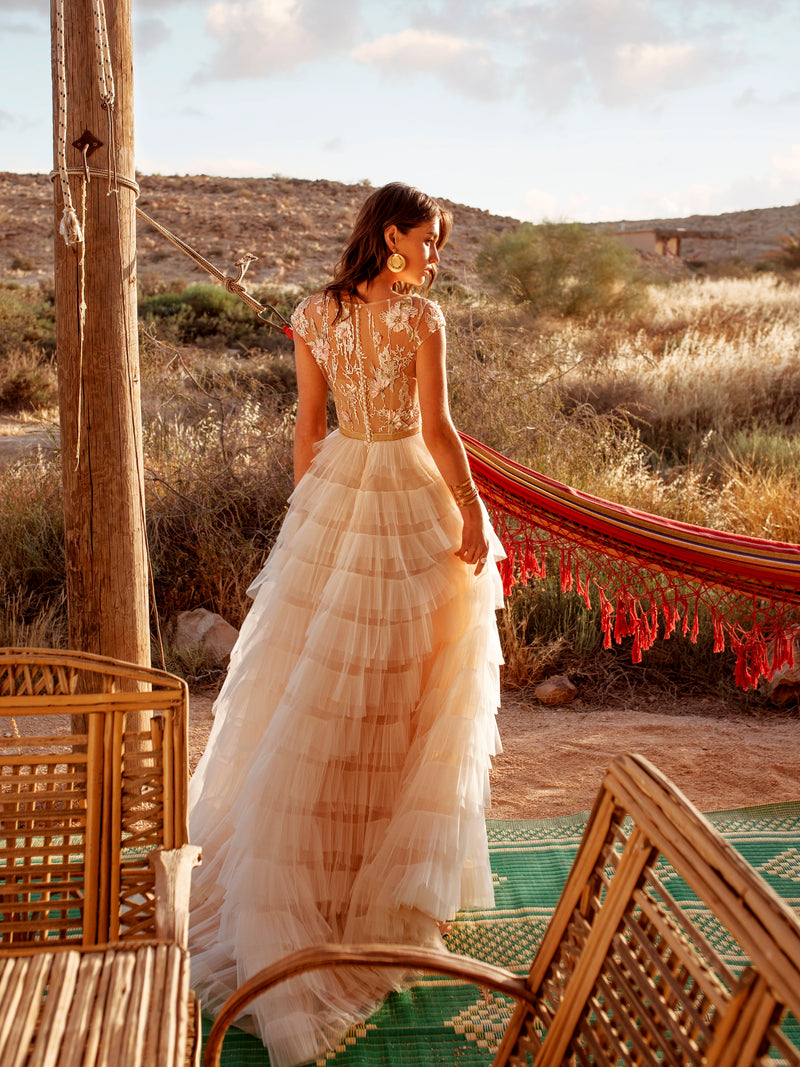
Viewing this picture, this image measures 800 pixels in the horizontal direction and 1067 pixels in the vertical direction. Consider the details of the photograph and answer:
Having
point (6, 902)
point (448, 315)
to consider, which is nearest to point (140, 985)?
point (6, 902)

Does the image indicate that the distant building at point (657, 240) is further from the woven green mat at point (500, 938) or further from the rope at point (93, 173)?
the rope at point (93, 173)

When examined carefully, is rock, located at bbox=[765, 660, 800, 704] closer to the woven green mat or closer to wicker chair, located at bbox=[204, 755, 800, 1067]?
the woven green mat

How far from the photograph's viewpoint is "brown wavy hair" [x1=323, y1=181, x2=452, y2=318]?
204 cm

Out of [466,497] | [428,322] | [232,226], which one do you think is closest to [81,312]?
[428,322]

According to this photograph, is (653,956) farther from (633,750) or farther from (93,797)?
(633,750)

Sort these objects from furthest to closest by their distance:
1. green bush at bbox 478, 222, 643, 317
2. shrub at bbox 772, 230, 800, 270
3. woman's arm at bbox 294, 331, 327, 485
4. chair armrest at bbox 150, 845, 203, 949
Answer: shrub at bbox 772, 230, 800, 270, green bush at bbox 478, 222, 643, 317, woman's arm at bbox 294, 331, 327, 485, chair armrest at bbox 150, 845, 203, 949

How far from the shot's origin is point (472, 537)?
A: 212cm

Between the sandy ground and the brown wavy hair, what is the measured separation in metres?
1.84

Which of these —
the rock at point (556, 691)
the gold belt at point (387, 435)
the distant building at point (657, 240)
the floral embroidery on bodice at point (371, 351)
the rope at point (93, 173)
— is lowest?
the rock at point (556, 691)

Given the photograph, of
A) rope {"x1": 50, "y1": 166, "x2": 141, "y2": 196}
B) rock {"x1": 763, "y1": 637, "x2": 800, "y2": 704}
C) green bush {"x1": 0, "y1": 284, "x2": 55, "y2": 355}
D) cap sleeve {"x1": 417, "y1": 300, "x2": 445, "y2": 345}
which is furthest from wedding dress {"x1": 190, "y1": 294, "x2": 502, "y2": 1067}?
green bush {"x1": 0, "y1": 284, "x2": 55, "y2": 355}

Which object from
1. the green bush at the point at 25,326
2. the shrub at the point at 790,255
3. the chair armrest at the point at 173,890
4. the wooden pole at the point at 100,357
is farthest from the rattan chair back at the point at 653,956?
the shrub at the point at 790,255

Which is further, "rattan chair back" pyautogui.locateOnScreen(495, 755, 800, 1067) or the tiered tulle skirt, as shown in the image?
the tiered tulle skirt

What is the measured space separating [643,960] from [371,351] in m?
1.37

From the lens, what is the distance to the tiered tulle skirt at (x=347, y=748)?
1.93 metres
